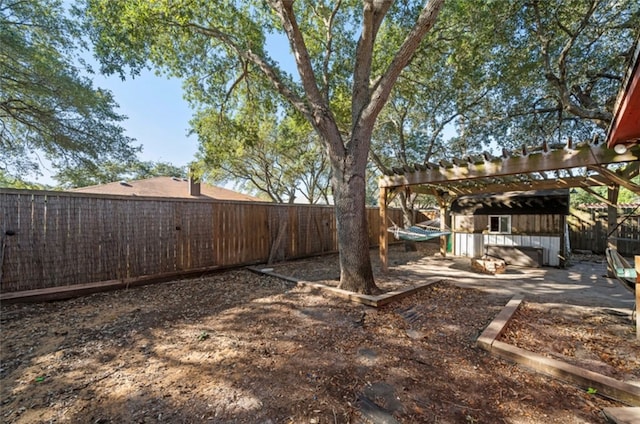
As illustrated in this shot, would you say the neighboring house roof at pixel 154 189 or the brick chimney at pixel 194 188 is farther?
the brick chimney at pixel 194 188

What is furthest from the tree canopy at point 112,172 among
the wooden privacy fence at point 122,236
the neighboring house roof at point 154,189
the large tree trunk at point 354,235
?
the large tree trunk at point 354,235

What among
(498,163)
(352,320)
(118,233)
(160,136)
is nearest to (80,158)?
(118,233)

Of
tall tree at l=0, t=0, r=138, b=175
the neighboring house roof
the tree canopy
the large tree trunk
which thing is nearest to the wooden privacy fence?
the large tree trunk

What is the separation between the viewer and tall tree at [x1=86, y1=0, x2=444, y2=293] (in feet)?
12.2

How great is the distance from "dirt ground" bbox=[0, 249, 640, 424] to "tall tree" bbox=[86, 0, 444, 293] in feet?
3.91

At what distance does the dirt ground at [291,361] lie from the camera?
1.59 metres

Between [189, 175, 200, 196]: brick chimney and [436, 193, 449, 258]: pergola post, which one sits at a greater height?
[189, 175, 200, 196]: brick chimney

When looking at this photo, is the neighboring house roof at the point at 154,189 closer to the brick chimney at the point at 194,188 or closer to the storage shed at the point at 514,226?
the brick chimney at the point at 194,188

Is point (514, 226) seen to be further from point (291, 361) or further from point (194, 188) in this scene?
point (194, 188)

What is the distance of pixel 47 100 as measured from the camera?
6.62 m

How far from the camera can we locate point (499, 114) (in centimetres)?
788

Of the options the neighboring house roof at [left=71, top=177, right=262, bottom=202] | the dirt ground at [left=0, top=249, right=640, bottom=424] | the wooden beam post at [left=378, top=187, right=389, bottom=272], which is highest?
the neighboring house roof at [left=71, top=177, right=262, bottom=202]

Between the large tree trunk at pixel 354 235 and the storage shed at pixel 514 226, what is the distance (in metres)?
5.57

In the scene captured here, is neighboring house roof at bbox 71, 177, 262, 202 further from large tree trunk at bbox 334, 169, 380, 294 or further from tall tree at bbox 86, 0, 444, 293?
large tree trunk at bbox 334, 169, 380, 294
